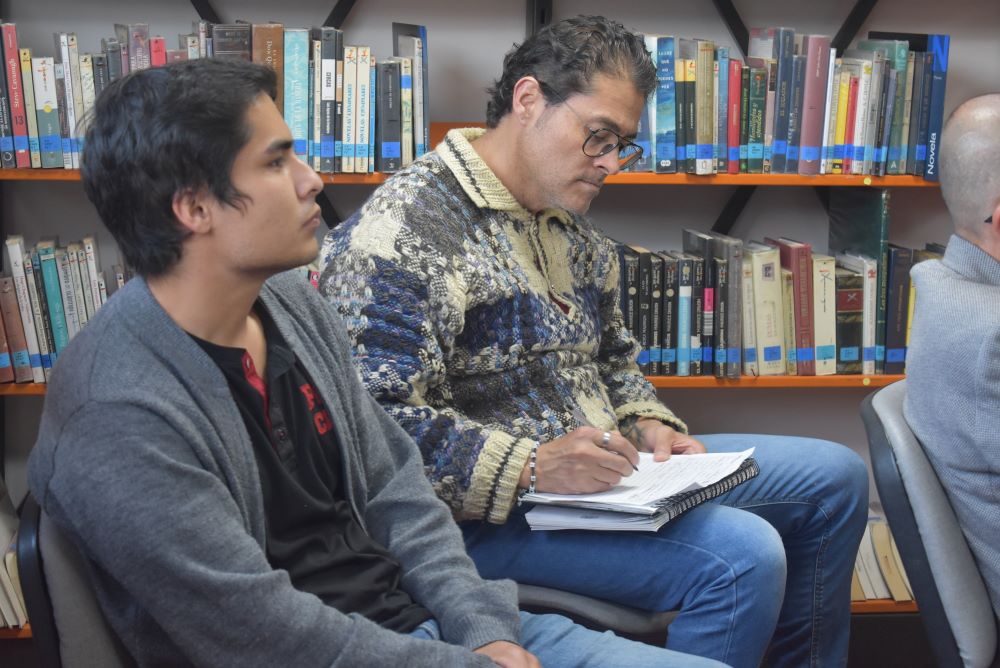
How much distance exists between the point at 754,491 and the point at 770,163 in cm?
99

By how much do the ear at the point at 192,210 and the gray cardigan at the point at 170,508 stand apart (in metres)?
0.09

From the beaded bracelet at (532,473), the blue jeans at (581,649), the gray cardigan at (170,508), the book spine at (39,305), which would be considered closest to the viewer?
the gray cardigan at (170,508)

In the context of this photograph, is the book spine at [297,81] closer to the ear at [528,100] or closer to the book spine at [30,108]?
the book spine at [30,108]

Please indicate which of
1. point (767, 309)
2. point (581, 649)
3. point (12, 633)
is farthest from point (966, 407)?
point (12, 633)

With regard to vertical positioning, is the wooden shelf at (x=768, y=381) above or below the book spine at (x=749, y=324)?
below

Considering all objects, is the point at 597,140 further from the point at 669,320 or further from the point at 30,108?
the point at 30,108

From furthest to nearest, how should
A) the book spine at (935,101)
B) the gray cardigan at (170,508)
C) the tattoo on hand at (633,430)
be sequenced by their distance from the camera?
1. the book spine at (935,101)
2. the tattoo on hand at (633,430)
3. the gray cardigan at (170,508)

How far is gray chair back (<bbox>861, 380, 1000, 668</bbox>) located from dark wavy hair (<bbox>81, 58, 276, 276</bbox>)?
0.97 metres

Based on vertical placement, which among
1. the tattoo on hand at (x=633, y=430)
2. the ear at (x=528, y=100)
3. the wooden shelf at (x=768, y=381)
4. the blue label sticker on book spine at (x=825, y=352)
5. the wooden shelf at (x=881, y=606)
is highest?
the ear at (x=528, y=100)

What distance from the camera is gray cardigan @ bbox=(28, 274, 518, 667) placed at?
100 centimetres

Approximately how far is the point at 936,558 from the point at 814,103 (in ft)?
4.39

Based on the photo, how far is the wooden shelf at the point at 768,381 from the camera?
8.46 feet

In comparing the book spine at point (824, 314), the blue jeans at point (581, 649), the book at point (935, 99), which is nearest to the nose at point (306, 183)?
the blue jeans at point (581, 649)

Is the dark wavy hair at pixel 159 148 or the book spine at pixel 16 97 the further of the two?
the book spine at pixel 16 97
